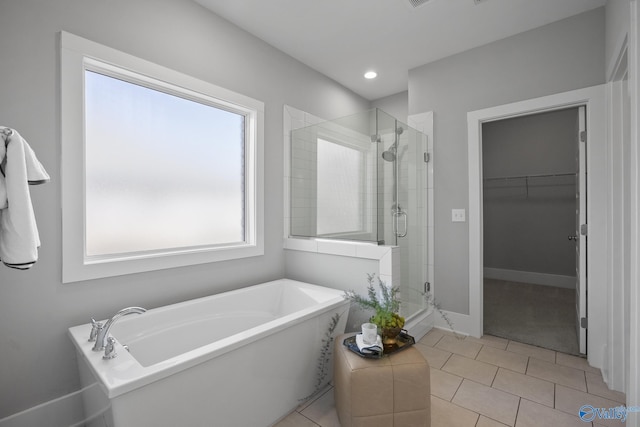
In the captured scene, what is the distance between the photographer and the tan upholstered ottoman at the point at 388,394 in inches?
59.0

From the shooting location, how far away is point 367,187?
266cm

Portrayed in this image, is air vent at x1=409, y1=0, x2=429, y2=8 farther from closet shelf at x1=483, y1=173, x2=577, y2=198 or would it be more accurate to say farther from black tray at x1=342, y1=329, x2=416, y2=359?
closet shelf at x1=483, y1=173, x2=577, y2=198

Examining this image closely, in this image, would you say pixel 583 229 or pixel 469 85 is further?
pixel 469 85

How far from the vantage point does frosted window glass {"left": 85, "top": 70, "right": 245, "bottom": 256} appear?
1933mm

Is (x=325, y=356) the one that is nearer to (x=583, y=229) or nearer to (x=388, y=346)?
(x=388, y=346)

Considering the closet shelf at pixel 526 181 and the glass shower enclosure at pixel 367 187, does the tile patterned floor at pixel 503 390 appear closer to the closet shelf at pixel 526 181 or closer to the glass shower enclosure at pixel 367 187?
the glass shower enclosure at pixel 367 187

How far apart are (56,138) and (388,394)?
2262 millimetres

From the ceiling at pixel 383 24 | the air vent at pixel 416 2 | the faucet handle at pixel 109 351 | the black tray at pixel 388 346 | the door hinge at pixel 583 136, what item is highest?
the ceiling at pixel 383 24

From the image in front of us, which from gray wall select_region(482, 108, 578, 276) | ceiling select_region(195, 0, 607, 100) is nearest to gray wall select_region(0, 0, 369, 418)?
ceiling select_region(195, 0, 607, 100)

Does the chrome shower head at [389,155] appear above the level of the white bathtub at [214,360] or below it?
above

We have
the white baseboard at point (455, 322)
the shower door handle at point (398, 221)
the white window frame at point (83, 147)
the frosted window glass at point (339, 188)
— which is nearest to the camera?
the white window frame at point (83, 147)

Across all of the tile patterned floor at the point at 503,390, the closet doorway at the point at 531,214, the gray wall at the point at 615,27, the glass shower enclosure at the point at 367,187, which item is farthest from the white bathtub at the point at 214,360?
the closet doorway at the point at 531,214

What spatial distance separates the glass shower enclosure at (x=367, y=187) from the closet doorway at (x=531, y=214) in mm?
1510

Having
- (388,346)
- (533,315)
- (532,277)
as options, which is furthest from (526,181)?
(388,346)
